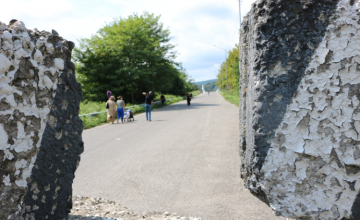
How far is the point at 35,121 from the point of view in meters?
2.26

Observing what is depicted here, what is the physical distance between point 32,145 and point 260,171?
165 cm

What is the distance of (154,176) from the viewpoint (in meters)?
5.91

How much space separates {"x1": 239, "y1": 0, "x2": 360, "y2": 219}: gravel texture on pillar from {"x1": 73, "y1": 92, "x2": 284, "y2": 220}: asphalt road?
7.29ft

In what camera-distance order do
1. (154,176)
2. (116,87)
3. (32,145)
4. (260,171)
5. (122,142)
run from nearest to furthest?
(260,171) < (32,145) < (154,176) < (122,142) < (116,87)

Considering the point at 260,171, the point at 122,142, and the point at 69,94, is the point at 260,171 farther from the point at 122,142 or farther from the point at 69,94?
the point at 122,142

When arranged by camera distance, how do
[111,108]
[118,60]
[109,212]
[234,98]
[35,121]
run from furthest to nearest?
[234,98], [118,60], [111,108], [109,212], [35,121]

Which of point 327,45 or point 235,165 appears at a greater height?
point 327,45

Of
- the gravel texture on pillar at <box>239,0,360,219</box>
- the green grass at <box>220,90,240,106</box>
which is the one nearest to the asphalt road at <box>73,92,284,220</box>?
the gravel texture on pillar at <box>239,0,360,219</box>

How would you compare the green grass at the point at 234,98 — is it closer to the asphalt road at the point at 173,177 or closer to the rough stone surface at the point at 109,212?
the asphalt road at the point at 173,177

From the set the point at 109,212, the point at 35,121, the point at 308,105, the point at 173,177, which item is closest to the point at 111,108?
the point at 173,177

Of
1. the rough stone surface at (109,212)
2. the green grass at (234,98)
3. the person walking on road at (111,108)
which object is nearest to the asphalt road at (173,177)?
the rough stone surface at (109,212)

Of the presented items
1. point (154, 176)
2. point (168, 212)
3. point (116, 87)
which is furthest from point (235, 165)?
point (116, 87)

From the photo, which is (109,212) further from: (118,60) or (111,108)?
(118,60)

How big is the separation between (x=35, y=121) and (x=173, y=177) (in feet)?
12.7
